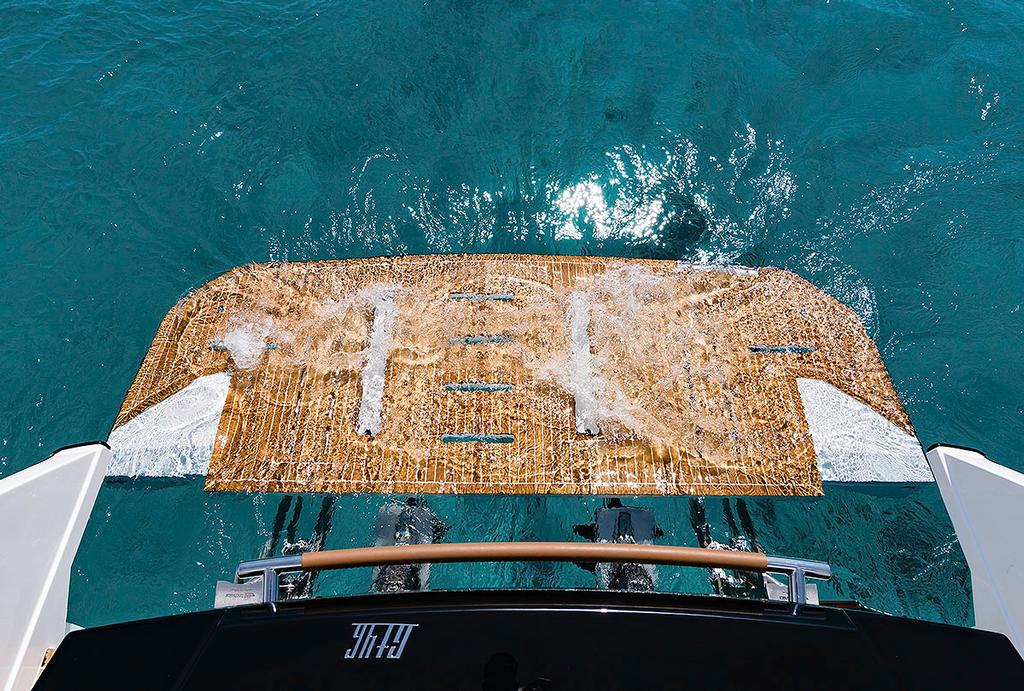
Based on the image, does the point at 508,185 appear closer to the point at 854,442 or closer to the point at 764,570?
the point at 854,442

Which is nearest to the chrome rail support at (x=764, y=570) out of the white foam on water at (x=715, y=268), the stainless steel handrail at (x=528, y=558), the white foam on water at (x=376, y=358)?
the stainless steel handrail at (x=528, y=558)

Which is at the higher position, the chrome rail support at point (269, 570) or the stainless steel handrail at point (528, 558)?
the stainless steel handrail at point (528, 558)

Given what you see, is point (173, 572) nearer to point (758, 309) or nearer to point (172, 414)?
point (172, 414)

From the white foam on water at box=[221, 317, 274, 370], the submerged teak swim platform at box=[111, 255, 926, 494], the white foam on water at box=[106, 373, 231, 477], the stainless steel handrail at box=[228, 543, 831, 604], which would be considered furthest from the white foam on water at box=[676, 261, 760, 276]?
the white foam on water at box=[106, 373, 231, 477]

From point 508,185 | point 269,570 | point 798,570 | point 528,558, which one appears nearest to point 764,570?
point 798,570

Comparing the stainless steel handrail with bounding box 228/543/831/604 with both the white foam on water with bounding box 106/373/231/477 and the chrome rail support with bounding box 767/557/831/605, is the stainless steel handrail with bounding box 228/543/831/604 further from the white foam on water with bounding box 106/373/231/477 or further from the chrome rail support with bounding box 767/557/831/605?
the white foam on water with bounding box 106/373/231/477

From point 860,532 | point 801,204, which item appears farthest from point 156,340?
point 801,204

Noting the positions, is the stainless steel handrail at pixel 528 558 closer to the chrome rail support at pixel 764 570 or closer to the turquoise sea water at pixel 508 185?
the chrome rail support at pixel 764 570
